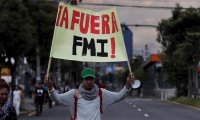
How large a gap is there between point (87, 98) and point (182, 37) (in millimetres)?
34238

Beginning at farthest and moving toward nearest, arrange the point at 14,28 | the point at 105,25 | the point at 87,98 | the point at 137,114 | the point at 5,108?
the point at 14,28 → the point at 137,114 → the point at 105,25 → the point at 87,98 → the point at 5,108

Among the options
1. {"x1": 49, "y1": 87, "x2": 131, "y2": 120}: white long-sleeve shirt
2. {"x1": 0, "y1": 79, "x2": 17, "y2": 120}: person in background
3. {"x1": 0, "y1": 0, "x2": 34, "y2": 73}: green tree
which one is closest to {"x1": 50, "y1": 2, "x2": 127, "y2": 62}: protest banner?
{"x1": 49, "y1": 87, "x2": 131, "y2": 120}: white long-sleeve shirt

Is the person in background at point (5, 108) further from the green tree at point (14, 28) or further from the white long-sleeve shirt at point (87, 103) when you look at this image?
the green tree at point (14, 28)

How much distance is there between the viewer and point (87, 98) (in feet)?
23.7

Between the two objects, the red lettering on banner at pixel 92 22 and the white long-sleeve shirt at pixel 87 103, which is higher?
the red lettering on banner at pixel 92 22

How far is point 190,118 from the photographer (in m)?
23.2

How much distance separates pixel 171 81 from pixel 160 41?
1082 cm

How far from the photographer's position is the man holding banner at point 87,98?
23.5 ft

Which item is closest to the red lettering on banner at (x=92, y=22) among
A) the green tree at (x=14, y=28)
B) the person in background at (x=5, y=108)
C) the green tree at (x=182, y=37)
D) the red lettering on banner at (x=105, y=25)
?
the red lettering on banner at (x=105, y=25)

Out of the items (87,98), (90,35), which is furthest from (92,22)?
(87,98)

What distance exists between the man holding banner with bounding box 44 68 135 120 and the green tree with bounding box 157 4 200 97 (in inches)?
1193

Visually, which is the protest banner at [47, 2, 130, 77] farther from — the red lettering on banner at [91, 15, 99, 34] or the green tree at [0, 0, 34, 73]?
the green tree at [0, 0, 34, 73]

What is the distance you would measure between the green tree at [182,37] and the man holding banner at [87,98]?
30.3 metres

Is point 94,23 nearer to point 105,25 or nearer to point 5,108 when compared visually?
point 105,25
